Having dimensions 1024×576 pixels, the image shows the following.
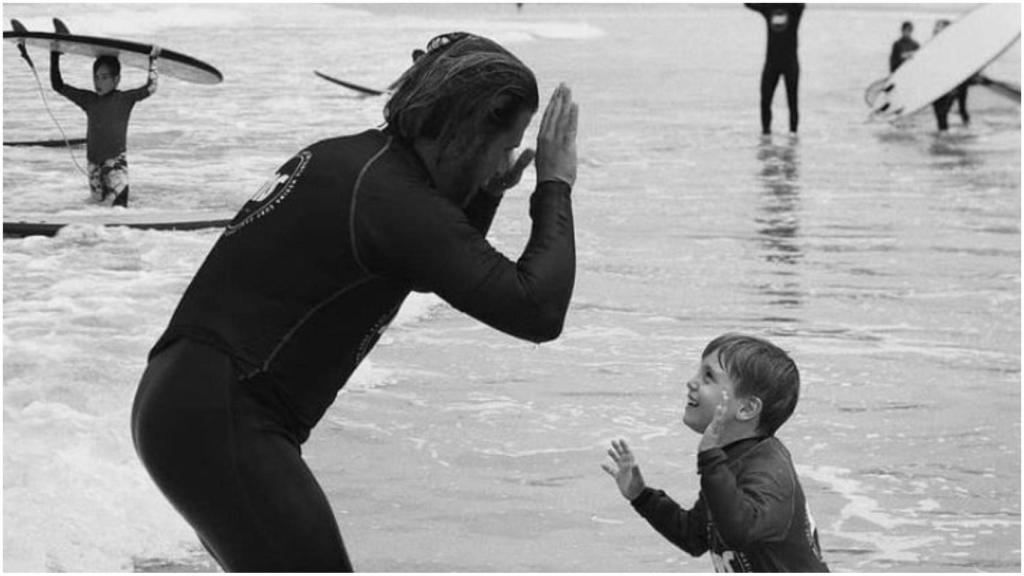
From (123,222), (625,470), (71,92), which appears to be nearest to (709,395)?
(625,470)

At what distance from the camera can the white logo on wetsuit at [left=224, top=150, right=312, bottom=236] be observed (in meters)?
3.18

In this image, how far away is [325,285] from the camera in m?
3.14

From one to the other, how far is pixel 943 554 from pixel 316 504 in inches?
121

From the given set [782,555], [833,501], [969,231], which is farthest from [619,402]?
[969,231]

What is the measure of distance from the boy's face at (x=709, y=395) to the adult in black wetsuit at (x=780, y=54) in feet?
48.6

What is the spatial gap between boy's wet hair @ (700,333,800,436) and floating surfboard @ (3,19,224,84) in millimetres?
9097

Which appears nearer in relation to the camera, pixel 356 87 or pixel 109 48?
pixel 109 48

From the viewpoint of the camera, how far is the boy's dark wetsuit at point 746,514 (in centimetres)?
356

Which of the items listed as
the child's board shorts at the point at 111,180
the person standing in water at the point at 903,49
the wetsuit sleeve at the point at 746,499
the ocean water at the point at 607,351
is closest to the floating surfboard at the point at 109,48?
the child's board shorts at the point at 111,180

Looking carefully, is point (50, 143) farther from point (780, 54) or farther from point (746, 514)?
point (746, 514)

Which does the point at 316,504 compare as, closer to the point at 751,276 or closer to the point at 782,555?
the point at 782,555

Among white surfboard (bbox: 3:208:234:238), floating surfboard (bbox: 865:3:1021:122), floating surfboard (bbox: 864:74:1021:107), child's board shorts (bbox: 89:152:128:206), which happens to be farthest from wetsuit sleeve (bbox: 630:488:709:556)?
floating surfboard (bbox: 864:74:1021:107)

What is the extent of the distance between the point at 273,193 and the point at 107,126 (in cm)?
1011

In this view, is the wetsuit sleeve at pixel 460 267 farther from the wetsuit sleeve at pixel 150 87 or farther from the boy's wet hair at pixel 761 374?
the wetsuit sleeve at pixel 150 87
